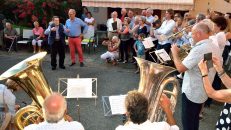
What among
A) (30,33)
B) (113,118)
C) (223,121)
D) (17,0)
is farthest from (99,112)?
(17,0)

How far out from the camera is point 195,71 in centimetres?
444

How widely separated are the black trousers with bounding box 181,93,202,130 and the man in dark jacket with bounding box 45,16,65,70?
5522mm

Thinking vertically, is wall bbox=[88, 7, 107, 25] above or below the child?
above

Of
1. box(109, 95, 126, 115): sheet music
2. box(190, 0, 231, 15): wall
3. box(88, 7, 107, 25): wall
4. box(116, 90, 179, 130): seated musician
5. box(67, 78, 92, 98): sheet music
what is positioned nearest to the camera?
box(116, 90, 179, 130): seated musician

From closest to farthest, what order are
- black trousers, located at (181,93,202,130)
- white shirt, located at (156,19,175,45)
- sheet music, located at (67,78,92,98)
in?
1. black trousers, located at (181,93,202,130)
2. sheet music, located at (67,78,92,98)
3. white shirt, located at (156,19,175,45)

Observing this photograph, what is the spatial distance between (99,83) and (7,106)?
3.97m

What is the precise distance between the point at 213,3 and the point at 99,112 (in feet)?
21.8

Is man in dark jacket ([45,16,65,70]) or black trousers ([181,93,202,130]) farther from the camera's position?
man in dark jacket ([45,16,65,70])

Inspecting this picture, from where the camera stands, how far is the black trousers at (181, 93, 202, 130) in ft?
14.9

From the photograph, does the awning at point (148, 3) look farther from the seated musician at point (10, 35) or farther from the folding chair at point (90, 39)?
the seated musician at point (10, 35)

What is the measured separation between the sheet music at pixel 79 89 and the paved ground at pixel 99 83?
0.74 m

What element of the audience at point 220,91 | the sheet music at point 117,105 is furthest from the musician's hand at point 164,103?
the sheet music at point 117,105

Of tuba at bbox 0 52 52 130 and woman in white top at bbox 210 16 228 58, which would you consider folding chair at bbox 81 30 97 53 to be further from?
tuba at bbox 0 52 52 130

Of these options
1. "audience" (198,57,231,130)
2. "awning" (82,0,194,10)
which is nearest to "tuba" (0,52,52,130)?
"audience" (198,57,231,130)
